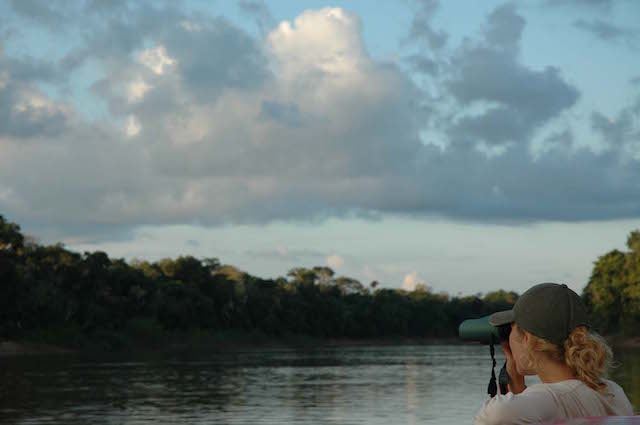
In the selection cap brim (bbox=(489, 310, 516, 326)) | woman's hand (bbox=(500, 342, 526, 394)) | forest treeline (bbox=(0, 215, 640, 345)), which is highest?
forest treeline (bbox=(0, 215, 640, 345))

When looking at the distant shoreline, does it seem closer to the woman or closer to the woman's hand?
the woman's hand

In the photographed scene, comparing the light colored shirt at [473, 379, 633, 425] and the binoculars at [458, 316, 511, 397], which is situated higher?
the binoculars at [458, 316, 511, 397]

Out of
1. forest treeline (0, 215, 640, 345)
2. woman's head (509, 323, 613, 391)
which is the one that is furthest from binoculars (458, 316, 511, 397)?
forest treeline (0, 215, 640, 345)

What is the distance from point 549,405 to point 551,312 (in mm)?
265

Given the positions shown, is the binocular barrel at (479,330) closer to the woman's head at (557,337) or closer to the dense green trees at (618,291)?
the woman's head at (557,337)

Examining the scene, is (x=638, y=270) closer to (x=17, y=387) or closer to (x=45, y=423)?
(x=17, y=387)

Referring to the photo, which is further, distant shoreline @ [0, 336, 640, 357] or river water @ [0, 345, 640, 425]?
distant shoreline @ [0, 336, 640, 357]

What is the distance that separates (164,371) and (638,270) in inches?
2520

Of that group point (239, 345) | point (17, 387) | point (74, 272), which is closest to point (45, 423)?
A: point (17, 387)

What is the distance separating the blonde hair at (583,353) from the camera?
117 inches

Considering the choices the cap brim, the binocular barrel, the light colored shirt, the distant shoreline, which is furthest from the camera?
the distant shoreline

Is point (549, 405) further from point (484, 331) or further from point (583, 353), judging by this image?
point (484, 331)

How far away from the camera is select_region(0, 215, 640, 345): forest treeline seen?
2889 inches

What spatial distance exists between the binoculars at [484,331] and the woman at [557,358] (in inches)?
6.6
